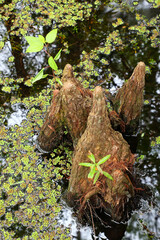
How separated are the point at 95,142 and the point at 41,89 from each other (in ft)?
6.83

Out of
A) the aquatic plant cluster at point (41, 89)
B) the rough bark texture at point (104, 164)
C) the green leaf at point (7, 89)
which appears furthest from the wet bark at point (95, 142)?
the green leaf at point (7, 89)

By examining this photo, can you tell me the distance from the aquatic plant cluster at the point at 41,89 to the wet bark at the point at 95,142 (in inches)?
21.9

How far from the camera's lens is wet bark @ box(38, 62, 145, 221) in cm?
288

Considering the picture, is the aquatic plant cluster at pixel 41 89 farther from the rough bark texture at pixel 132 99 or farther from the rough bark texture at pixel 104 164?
the rough bark texture at pixel 132 99

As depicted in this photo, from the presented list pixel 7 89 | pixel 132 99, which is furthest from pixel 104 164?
pixel 7 89

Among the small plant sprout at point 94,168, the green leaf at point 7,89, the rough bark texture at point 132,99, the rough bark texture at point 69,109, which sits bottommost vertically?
the small plant sprout at point 94,168

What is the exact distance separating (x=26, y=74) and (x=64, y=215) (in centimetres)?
251

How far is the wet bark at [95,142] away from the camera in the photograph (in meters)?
2.88

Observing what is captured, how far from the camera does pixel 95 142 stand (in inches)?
115

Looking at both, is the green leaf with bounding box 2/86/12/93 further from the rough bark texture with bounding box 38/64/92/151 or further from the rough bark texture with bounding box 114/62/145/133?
the rough bark texture with bounding box 114/62/145/133

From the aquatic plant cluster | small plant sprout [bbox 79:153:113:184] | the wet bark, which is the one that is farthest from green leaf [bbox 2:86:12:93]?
small plant sprout [bbox 79:153:113:184]

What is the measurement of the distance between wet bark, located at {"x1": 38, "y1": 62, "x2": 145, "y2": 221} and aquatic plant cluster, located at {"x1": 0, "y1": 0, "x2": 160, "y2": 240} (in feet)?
1.82

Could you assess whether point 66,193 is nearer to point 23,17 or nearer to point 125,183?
point 125,183

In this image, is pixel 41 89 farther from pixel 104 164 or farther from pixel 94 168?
pixel 94 168
